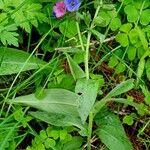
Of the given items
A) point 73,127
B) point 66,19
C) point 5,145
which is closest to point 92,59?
point 66,19

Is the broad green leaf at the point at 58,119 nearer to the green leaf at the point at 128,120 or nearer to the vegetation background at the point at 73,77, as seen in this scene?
the vegetation background at the point at 73,77

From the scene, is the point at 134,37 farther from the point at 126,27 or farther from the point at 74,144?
the point at 74,144

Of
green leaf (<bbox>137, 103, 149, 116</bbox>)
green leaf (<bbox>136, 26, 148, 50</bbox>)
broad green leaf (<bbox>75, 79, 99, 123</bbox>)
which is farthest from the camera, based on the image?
green leaf (<bbox>136, 26, 148, 50</bbox>)

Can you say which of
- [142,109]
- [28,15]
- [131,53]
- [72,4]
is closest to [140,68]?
[131,53]

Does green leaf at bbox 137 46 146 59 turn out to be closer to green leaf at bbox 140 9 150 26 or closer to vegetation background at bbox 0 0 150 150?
vegetation background at bbox 0 0 150 150

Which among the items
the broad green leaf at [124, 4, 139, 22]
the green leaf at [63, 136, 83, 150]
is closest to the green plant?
the green leaf at [63, 136, 83, 150]

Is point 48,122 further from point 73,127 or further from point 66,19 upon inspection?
point 66,19
